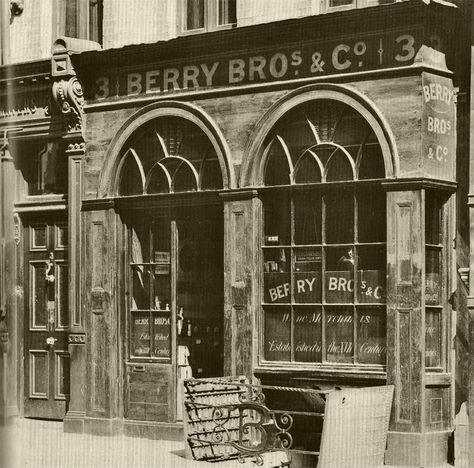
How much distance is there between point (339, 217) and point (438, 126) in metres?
1.52

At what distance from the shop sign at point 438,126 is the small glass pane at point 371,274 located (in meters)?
1.09

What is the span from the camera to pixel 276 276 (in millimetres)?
13945

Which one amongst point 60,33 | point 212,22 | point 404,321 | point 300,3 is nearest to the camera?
point 404,321

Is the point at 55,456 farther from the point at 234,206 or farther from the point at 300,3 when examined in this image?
the point at 300,3

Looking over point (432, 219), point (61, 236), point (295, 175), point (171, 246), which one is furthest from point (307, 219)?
point (61, 236)

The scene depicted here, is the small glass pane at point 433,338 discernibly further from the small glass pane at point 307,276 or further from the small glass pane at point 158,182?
the small glass pane at point 158,182

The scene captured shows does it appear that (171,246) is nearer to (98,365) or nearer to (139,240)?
(139,240)

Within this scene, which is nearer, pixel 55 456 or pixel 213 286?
pixel 55 456

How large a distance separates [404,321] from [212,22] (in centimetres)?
477

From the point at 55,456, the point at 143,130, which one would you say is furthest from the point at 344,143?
the point at 55,456

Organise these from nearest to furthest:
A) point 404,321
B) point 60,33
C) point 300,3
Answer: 1. point 404,321
2. point 300,3
3. point 60,33

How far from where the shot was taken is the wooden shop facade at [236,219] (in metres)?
12.8

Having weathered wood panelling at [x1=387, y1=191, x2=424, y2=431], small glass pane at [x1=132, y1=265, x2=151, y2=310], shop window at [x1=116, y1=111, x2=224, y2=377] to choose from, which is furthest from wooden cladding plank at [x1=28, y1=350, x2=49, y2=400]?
weathered wood panelling at [x1=387, y1=191, x2=424, y2=431]

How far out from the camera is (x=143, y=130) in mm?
15336
